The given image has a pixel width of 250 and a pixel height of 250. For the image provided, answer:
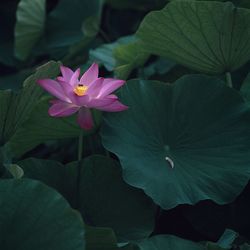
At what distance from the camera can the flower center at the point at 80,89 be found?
1066mm

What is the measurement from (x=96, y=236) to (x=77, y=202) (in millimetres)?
189

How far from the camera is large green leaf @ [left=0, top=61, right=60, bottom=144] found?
1.12 metres

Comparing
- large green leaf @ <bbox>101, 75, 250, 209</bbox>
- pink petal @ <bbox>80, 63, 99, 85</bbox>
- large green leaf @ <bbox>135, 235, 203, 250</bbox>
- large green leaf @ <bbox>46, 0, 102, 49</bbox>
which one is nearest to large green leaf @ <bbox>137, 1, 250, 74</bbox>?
large green leaf @ <bbox>101, 75, 250, 209</bbox>

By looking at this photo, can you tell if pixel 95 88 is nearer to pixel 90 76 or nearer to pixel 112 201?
pixel 90 76

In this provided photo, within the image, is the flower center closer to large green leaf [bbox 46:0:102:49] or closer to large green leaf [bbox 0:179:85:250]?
large green leaf [bbox 0:179:85:250]

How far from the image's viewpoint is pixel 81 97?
1.05 meters

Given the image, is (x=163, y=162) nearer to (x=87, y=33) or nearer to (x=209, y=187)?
(x=209, y=187)

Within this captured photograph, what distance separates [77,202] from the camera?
1161 mm

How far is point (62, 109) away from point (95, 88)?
0.06 meters

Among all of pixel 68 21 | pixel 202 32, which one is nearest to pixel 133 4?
pixel 68 21

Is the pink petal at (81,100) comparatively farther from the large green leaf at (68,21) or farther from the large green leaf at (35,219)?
the large green leaf at (68,21)

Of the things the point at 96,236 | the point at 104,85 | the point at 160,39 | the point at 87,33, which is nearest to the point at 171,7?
the point at 160,39

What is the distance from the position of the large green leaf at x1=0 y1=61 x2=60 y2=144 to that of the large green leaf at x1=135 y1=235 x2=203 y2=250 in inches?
12.6

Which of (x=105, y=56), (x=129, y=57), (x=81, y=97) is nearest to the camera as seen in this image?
(x=81, y=97)
